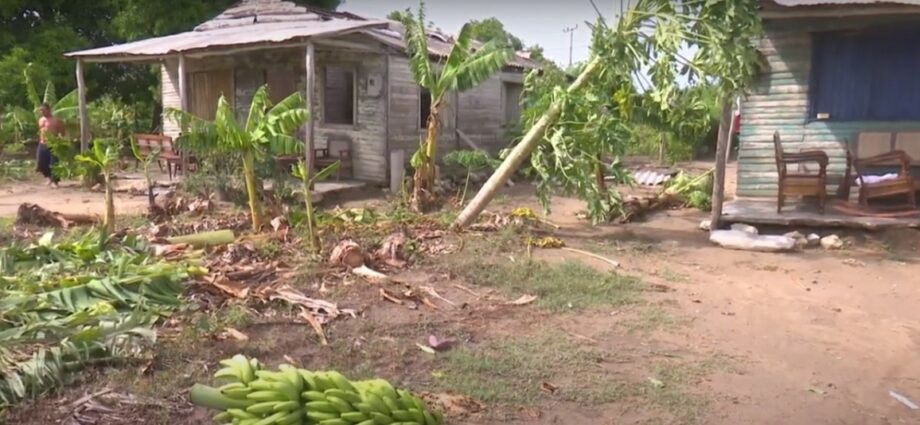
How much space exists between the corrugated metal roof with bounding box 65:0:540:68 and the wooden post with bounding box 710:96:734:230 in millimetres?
6123

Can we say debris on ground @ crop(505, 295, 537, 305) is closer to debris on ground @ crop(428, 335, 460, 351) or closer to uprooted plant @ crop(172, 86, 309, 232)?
debris on ground @ crop(428, 335, 460, 351)

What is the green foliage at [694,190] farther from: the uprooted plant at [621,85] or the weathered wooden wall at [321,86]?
the weathered wooden wall at [321,86]

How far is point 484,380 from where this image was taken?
463 cm

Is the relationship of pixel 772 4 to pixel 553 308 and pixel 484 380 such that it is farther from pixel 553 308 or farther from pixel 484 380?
pixel 484 380

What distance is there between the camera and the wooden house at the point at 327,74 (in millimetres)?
12617

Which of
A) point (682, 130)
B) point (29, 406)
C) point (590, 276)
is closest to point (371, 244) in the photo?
point (590, 276)

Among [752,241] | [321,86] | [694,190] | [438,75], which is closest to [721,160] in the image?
[752,241]

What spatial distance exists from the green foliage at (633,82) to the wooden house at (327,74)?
4.28 m

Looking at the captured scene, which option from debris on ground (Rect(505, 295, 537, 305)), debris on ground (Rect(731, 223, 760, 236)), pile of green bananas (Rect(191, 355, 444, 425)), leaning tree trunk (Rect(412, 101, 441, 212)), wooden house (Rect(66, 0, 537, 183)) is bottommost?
debris on ground (Rect(505, 295, 537, 305))

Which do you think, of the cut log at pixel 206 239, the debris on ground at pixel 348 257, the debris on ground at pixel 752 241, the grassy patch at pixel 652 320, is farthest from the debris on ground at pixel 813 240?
the cut log at pixel 206 239

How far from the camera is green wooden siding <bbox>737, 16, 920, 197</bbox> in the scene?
9922 mm

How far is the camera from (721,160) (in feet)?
30.4

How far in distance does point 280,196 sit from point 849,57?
26.3 feet

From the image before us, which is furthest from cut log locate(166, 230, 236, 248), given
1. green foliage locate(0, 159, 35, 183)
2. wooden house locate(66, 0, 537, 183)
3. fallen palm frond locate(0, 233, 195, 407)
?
green foliage locate(0, 159, 35, 183)
